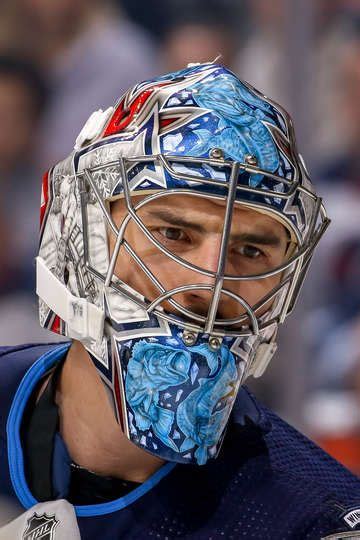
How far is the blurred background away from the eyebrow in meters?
1.60

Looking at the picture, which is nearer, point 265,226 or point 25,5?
point 265,226

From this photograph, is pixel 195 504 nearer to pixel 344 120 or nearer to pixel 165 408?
pixel 165 408

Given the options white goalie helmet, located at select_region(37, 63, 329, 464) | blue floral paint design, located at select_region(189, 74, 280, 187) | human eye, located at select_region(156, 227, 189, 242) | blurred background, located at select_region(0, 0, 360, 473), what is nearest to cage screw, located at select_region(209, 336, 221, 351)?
white goalie helmet, located at select_region(37, 63, 329, 464)

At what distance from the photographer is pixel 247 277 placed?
2.22 m

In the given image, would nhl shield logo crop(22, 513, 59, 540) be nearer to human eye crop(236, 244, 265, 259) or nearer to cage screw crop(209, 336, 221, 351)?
cage screw crop(209, 336, 221, 351)

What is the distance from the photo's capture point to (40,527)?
7.20 feet

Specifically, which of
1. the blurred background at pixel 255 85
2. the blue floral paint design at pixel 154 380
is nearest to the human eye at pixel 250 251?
the blue floral paint design at pixel 154 380

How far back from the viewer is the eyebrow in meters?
2.25

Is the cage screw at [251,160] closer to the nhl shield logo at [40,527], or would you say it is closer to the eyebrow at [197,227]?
the eyebrow at [197,227]

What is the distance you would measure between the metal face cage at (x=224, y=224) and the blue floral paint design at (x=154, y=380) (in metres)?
0.07

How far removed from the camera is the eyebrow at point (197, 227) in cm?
225

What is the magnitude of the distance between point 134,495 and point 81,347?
0.38m

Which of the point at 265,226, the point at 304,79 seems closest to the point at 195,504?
the point at 265,226

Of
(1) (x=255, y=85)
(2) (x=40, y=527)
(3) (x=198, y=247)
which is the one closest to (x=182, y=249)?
(3) (x=198, y=247)
